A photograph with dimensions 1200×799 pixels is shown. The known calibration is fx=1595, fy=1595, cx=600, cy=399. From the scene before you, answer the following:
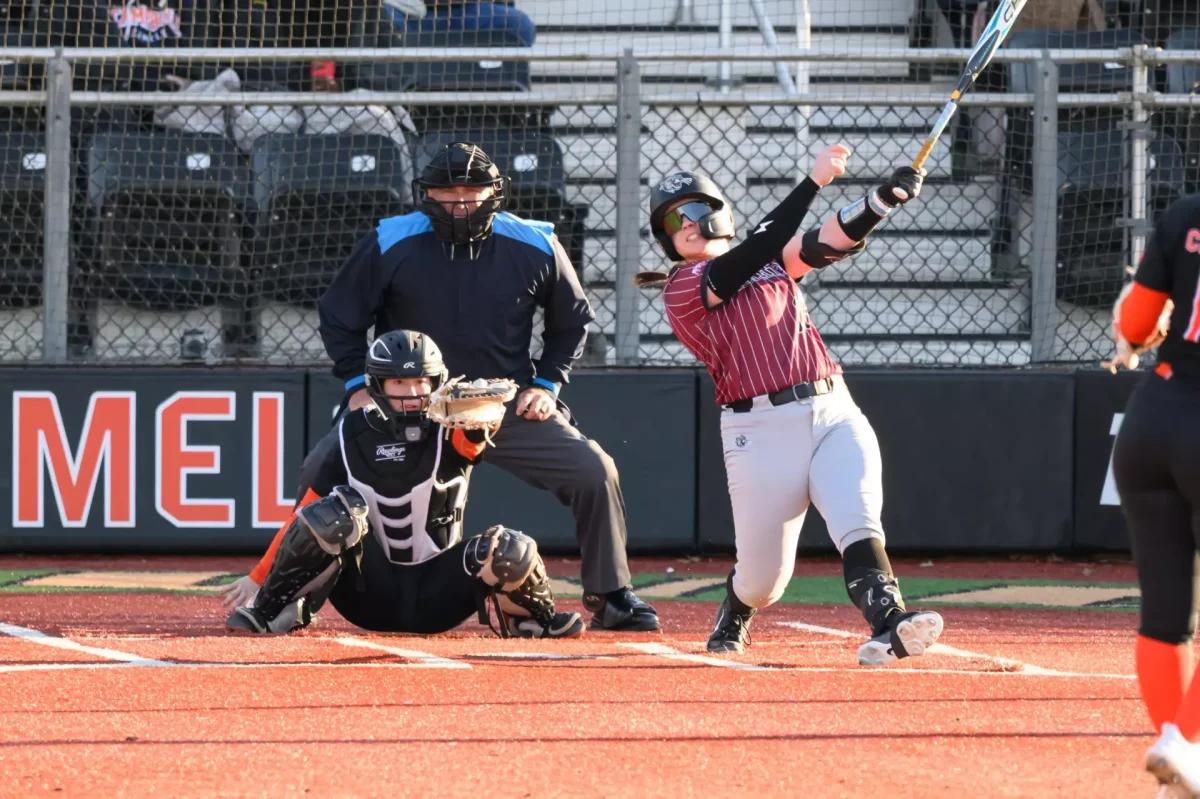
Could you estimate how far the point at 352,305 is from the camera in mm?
6336

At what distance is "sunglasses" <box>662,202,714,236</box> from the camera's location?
16.9 ft

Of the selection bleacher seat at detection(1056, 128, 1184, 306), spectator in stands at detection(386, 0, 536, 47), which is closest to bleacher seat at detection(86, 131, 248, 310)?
spectator in stands at detection(386, 0, 536, 47)

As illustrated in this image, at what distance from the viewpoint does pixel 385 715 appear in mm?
4152

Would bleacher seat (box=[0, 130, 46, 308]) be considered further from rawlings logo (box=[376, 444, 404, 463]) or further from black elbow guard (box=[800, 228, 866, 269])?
black elbow guard (box=[800, 228, 866, 269])

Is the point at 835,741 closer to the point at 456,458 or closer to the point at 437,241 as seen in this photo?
the point at 456,458

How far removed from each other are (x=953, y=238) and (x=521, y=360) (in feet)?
10.8

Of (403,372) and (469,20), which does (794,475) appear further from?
(469,20)

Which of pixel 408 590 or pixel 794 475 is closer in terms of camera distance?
pixel 794 475

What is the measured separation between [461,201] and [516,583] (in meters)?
1.56

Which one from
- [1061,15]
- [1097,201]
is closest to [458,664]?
[1097,201]

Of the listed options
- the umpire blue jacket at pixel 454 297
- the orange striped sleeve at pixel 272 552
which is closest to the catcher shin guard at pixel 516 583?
the orange striped sleeve at pixel 272 552

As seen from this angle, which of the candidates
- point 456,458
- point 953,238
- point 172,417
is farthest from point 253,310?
point 953,238

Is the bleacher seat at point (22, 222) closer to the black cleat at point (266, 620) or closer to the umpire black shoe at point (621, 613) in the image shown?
the black cleat at point (266, 620)

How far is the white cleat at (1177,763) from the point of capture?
9.91 ft
